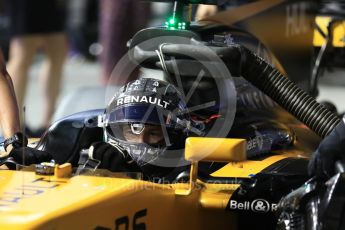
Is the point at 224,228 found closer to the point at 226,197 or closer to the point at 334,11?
the point at 226,197

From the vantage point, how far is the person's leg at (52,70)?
27.7 ft

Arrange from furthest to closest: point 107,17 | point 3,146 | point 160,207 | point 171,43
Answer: point 107,17 < point 171,43 < point 3,146 < point 160,207

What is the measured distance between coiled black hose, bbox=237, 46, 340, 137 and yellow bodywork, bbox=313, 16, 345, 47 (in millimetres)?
1709

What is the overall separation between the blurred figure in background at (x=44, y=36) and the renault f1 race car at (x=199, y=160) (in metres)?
3.36

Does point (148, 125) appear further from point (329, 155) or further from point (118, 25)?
point (118, 25)

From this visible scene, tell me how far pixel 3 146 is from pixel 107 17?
5349 mm

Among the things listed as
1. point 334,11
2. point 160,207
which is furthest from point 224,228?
point 334,11

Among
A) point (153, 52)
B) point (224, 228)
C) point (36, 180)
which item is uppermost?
point (153, 52)

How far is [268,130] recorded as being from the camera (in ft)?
14.6

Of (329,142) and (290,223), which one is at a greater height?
(329,142)

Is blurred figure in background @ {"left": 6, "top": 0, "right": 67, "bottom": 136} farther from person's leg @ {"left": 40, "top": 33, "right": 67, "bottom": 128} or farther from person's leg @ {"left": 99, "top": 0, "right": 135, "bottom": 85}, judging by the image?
person's leg @ {"left": 99, "top": 0, "right": 135, "bottom": 85}

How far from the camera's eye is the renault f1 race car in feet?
10.9

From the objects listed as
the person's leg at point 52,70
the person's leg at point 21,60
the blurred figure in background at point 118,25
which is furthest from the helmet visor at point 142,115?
the blurred figure in background at point 118,25

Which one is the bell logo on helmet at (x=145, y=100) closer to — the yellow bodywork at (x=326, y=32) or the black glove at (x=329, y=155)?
the black glove at (x=329, y=155)
